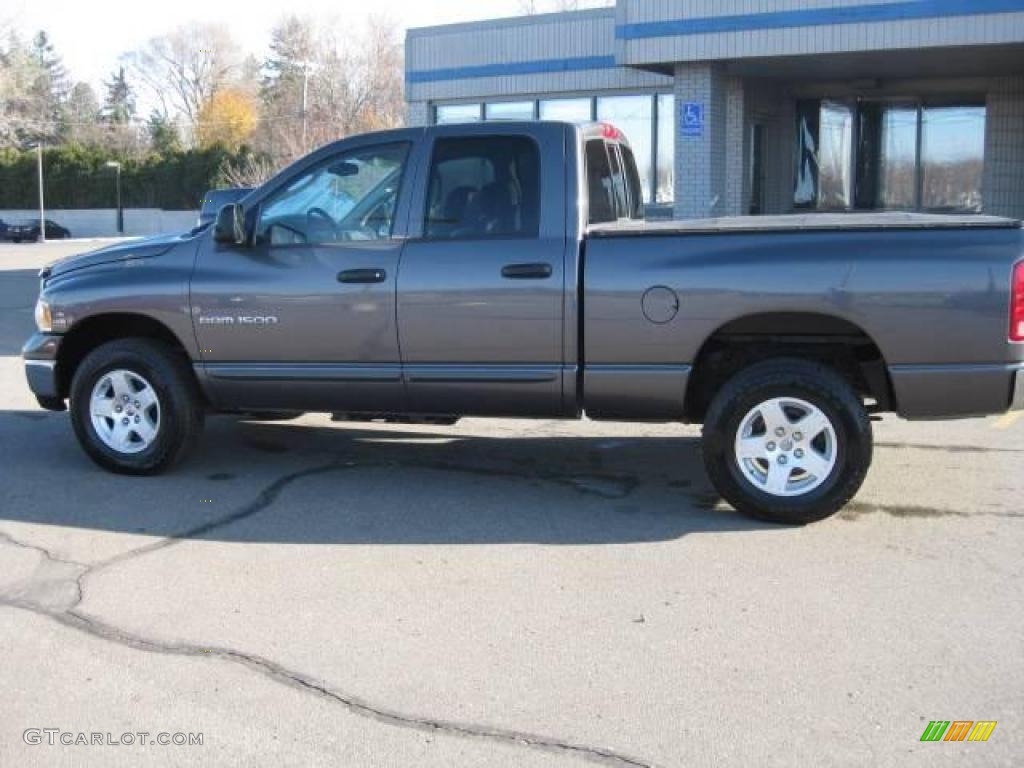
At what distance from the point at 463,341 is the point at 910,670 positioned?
3.01 meters

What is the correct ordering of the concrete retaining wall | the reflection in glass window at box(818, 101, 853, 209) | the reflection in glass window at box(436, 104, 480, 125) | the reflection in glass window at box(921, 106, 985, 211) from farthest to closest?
the concrete retaining wall < the reflection in glass window at box(436, 104, 480, 125) < the reflection in glass window at box(818, 101, 853, 209) < the reflection in glass window at box(921, 106, 985, 211)

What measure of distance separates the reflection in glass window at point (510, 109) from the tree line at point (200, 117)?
18.3m

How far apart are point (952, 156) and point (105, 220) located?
5333 centimetres

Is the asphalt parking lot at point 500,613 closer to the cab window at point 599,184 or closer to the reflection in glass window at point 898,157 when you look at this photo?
the cab window at point 599,184

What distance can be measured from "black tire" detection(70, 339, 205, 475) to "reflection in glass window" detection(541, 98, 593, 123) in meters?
14.8

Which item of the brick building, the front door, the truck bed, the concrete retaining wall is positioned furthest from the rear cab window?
the concrete retaining wall

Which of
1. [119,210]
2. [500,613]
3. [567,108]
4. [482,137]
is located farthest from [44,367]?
[119,210]

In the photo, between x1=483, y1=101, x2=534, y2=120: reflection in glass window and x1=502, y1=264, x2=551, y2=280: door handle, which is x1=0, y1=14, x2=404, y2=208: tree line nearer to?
x1=483, y1=101, x2=534, y2=120: reflection in glass window

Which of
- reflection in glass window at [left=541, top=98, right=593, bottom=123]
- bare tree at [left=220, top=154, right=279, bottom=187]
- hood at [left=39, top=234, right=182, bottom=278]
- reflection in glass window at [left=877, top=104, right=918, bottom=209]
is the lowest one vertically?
hood at [left=39, top=234, right=182, bottom=278]

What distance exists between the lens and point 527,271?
612 centimetres

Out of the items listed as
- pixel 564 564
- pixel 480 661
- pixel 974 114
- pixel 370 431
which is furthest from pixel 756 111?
pixel 480 661

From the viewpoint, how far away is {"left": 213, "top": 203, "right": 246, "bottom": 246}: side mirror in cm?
652

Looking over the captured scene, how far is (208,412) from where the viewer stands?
23.3 feet

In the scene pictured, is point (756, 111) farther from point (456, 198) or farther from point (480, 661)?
point (480, 661)
